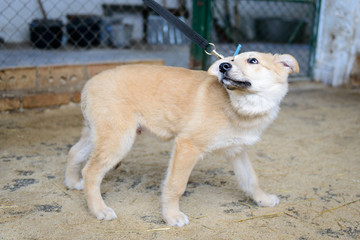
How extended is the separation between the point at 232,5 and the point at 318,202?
29.8 ft

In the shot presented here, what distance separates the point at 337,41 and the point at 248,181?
4.70 m

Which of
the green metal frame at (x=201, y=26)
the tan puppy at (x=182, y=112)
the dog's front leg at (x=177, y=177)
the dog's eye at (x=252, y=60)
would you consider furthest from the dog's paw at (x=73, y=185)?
the green metal frame at (x=201, y=26)

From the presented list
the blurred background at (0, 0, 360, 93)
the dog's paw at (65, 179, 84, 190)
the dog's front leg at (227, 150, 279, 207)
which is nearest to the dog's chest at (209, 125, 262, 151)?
the dog's front leg at (227, 150, 279, 207)

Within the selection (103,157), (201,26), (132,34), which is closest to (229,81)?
(103,157)

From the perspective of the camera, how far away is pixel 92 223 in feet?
8.34

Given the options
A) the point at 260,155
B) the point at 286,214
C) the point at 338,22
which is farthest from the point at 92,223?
the point at 338,22

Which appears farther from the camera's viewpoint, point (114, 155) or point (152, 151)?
point (152, 151)

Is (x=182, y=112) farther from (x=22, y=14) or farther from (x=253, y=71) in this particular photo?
(x=22, y=14)

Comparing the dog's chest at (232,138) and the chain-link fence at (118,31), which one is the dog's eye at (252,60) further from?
the chain-link fence at (118,31)

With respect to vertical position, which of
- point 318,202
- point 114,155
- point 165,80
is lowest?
point 318,202

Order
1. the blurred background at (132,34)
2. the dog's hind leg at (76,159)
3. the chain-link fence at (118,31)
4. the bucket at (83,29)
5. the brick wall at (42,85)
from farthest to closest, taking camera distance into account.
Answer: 1. the bucket at (83,29)
2. the chain-link fence at (118,31)
3. the blurred background at (132,34)
4. the brick wall at (42,85)
5. the dog's hind leg at (76,159)

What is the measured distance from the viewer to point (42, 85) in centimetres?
495

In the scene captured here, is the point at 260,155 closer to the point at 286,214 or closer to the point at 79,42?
the point at 286,214

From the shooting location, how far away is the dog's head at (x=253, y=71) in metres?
2.42
